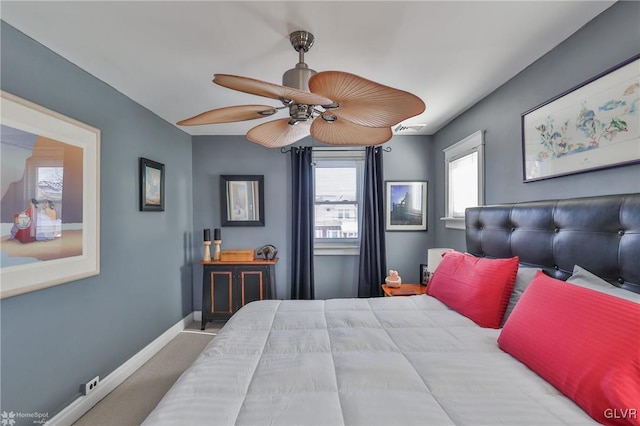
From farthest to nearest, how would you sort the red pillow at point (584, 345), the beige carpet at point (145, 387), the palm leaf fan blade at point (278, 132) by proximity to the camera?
the beige carpet at point (145, 387), the palm leaf fan blade at point (278, 132), the red pillow at point (584, 345)

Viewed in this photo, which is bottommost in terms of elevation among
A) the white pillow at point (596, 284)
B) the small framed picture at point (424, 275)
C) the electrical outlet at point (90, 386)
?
the electrical outlet at point (90, 386)

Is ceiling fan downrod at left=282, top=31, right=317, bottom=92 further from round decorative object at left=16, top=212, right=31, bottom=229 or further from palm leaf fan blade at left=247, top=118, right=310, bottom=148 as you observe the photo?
round decorative object at left=16, top=212, right=31, bottom=229

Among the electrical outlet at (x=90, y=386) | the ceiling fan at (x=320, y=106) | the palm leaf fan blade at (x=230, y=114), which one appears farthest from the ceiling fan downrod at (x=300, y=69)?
the electrical outlet at (x=90, y=386)

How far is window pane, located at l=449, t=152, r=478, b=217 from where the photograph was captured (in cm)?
277

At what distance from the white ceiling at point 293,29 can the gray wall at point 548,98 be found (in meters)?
0.08

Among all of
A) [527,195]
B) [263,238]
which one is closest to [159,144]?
[263,238]

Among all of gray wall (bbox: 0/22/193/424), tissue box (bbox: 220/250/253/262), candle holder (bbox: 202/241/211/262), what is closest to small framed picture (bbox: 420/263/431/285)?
tissue box (bbox: 220/250/253/262)

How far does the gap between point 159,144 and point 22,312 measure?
1.93m

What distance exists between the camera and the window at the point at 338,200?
3.81m

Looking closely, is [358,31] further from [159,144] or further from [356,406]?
[159,144]

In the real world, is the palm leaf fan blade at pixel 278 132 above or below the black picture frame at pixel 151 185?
above

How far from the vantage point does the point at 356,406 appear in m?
0.92

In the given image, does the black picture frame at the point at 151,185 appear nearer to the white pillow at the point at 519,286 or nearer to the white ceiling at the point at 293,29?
the white ceiling at the point at 293,29

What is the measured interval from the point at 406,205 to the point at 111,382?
3.55m
